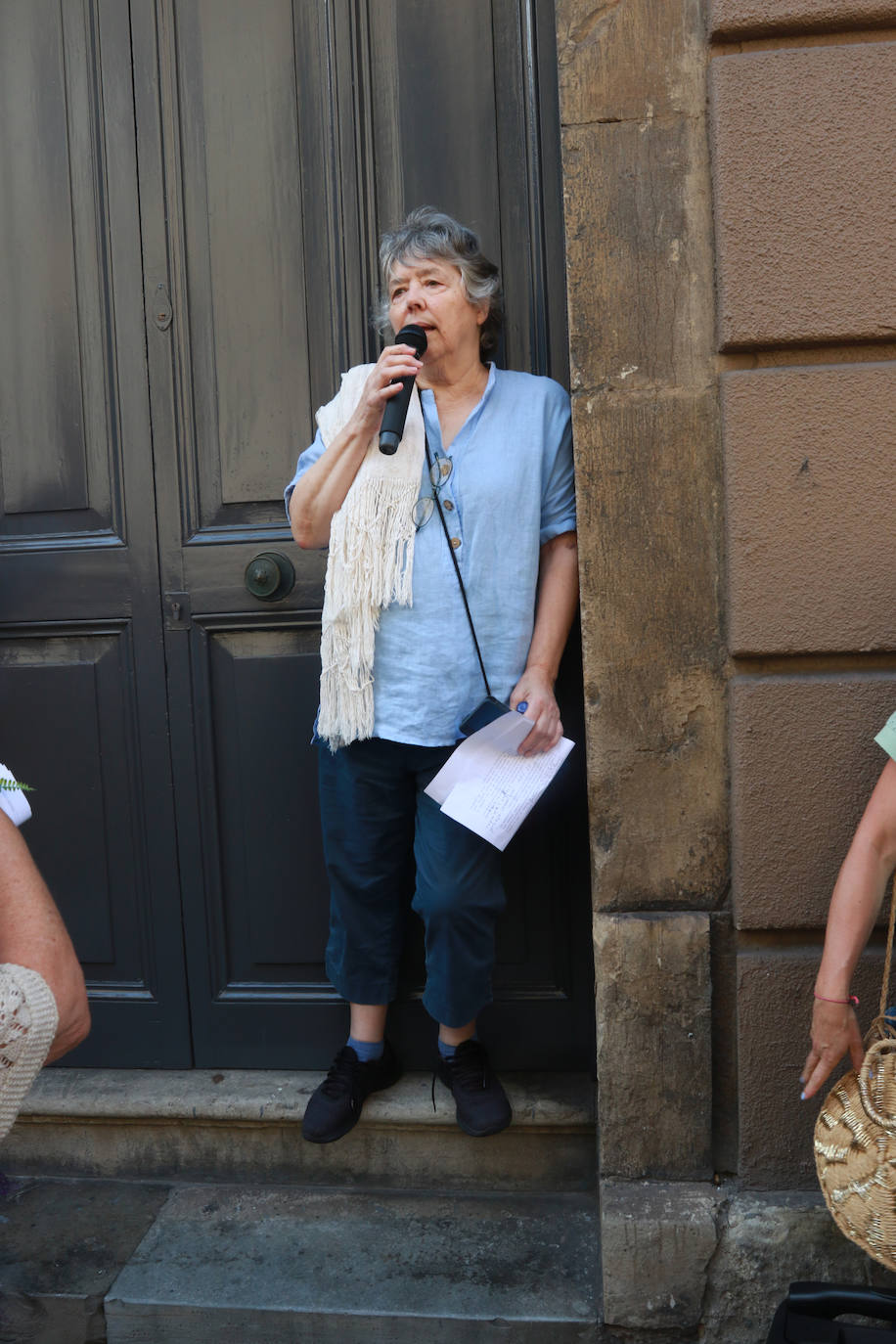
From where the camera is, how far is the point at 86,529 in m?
2.86

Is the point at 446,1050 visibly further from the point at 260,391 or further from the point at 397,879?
the point at 260,391

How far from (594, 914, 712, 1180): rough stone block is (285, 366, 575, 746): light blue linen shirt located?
0.55m

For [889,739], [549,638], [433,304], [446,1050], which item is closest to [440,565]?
[549,638]

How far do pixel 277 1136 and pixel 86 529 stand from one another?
60.6 inches

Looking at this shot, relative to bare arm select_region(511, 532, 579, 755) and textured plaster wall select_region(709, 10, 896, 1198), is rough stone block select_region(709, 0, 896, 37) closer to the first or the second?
textured plaster wall select_region(709, 10, 896, 1198)

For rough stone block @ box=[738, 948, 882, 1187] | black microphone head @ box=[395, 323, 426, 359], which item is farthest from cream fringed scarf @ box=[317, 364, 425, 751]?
rough stone block @ box=[738, 948, 882, 1187]

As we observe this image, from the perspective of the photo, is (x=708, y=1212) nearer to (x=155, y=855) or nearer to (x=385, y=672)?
(x=385, y=672)

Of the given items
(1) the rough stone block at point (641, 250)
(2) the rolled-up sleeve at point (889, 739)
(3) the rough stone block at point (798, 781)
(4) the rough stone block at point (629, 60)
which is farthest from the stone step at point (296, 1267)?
(4) the rough stone block at point (629, 60)

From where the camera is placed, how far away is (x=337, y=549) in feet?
7.66

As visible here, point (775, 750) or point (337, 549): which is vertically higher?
point (337, 549)

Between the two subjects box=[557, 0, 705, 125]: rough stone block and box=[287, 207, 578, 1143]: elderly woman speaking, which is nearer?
box=[557, 0, 705, 125]: rough stone block

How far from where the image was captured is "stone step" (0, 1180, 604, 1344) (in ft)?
7.48

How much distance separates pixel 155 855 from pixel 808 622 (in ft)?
5.49

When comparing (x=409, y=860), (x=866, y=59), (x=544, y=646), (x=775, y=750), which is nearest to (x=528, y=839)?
(x=409, y=860)
